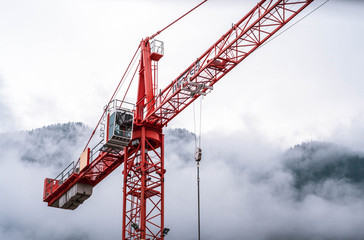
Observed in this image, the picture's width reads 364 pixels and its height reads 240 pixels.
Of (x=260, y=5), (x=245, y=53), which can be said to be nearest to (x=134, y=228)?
(x=245, y=53)

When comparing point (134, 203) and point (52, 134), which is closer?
point (134, 203)

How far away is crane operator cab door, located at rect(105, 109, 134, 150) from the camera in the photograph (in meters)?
46.8

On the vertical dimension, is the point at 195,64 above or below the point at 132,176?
above

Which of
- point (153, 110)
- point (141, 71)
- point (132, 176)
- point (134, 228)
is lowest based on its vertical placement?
point (134, 228)

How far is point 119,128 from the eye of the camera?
4728 centimetres

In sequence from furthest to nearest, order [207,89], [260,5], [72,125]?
[72,125], [207,89], [260,5]

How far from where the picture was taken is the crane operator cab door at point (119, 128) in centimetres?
4681

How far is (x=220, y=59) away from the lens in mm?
44719

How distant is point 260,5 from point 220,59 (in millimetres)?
4798

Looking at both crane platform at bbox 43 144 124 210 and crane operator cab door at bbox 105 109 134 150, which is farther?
crane platform at bbox 43 144 124 210

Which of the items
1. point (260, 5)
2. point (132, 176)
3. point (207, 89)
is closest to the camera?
point (260, 5)

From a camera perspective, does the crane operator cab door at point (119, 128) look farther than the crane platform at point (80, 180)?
Result: No

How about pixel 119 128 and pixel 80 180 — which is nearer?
pixel 119 128

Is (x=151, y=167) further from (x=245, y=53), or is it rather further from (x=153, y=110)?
(x=245, y=53)
